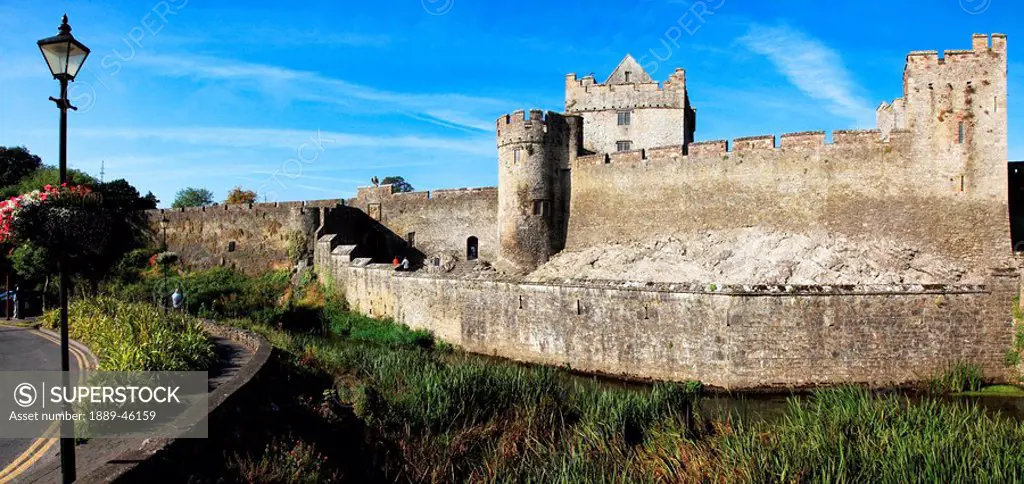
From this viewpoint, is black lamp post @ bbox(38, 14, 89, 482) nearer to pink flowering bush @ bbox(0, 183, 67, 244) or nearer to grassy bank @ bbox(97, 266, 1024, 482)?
pink flowering bush @ bbox(0, 183, 67, 244)

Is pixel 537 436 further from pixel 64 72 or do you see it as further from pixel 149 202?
pixel 149 202

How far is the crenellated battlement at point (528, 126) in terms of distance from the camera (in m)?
26.9

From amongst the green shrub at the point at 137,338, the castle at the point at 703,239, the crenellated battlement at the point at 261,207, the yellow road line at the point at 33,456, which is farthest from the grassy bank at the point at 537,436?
the crenellated battlement at the point at 261,207

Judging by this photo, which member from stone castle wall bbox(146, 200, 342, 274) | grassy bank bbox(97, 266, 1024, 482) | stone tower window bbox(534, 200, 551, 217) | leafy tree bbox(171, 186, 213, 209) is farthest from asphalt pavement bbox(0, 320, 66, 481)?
leafy tree bbox(171, 186, 213, 209)

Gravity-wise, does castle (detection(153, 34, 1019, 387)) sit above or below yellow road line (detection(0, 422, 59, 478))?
above

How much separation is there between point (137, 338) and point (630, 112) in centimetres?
2411

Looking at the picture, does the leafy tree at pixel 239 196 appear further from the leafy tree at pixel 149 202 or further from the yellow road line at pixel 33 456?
the yellow road line at pixel 33 456

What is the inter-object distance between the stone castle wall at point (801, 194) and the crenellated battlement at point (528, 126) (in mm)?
2291

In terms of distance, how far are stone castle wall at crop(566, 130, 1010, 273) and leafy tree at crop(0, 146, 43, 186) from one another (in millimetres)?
36628

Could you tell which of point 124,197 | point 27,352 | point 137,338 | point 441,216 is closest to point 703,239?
point 441,216

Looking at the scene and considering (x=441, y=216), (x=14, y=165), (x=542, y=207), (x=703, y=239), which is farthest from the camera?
(x=14, y=165)

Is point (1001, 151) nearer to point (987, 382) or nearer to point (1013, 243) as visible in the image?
point (1013, 243)

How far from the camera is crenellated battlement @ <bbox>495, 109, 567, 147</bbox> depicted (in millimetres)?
26875

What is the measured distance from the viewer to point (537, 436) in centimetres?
1061
